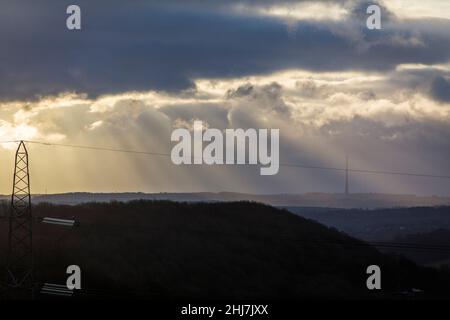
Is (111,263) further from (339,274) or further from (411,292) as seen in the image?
(411,292)

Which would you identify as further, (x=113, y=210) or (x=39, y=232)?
(x=113, y=210)

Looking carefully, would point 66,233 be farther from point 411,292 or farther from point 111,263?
point 411,292

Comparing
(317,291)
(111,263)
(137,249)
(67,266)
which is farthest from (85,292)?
(317,291)
